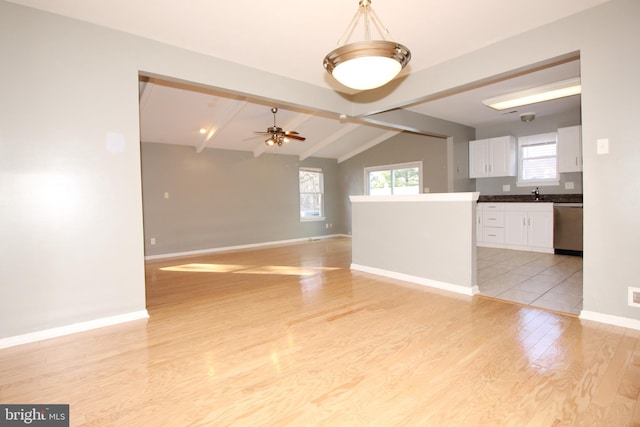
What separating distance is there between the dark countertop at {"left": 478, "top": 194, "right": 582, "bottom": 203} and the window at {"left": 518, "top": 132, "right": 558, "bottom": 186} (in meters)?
0.33

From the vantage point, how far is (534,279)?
4.11 m

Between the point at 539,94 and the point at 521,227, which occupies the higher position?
the point at 539,94

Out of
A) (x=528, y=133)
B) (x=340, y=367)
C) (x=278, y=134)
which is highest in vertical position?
(x=528, y=133)

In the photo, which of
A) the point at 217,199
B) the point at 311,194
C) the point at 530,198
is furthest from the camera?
the point at 311,194

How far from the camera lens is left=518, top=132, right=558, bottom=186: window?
6.28 meters

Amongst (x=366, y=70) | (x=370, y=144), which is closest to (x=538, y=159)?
(x=370, y=144)

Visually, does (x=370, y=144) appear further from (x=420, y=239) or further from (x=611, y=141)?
(x=611, y=141)

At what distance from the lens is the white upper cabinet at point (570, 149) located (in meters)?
5.66

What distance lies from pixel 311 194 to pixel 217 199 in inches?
109

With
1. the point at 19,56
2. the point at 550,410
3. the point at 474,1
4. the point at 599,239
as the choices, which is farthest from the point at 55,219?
the point at 599,239

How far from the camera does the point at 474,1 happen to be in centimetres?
256

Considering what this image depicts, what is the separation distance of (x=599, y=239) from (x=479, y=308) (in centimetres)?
113

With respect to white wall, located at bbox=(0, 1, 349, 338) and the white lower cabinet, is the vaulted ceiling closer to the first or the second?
white wall, located at bbox=(0, 1, 349, 338)

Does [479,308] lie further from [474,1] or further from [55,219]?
[55,219]
